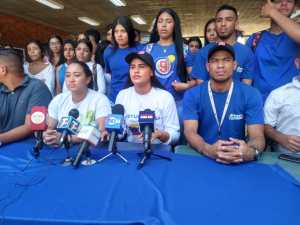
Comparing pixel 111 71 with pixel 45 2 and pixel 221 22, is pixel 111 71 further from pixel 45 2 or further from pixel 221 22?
pixel 45 2

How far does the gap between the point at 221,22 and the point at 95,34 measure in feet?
8.35

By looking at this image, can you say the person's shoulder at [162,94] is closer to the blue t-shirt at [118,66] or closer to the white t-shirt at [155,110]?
the white t-shirt at [155,110]

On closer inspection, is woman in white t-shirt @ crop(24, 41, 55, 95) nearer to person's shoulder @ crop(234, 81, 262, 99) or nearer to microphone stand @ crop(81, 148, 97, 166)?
microphone stand @ crop(81, 148, 97, 166)

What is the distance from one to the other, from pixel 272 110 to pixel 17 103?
209 centimetres

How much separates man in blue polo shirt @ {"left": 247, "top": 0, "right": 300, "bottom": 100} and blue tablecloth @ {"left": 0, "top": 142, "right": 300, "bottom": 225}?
1.09m

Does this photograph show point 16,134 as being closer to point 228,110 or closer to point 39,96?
point 39,96

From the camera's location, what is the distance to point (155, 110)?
245cm

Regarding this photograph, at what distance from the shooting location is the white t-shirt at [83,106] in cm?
251

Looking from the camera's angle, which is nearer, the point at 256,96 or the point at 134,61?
the point at 256,96

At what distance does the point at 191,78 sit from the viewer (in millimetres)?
2910

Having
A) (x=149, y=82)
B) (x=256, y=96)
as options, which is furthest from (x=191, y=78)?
(x=256, y=96)

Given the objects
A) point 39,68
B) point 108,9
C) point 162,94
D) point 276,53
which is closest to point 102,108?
point 162,94

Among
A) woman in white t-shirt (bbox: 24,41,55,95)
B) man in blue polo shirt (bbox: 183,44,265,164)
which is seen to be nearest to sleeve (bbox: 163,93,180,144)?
man in blue polo shirt (bbox: 183,44,265,164)

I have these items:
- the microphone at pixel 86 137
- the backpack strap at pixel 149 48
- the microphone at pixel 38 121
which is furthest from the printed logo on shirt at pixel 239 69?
the microphone at pixel 38 121
